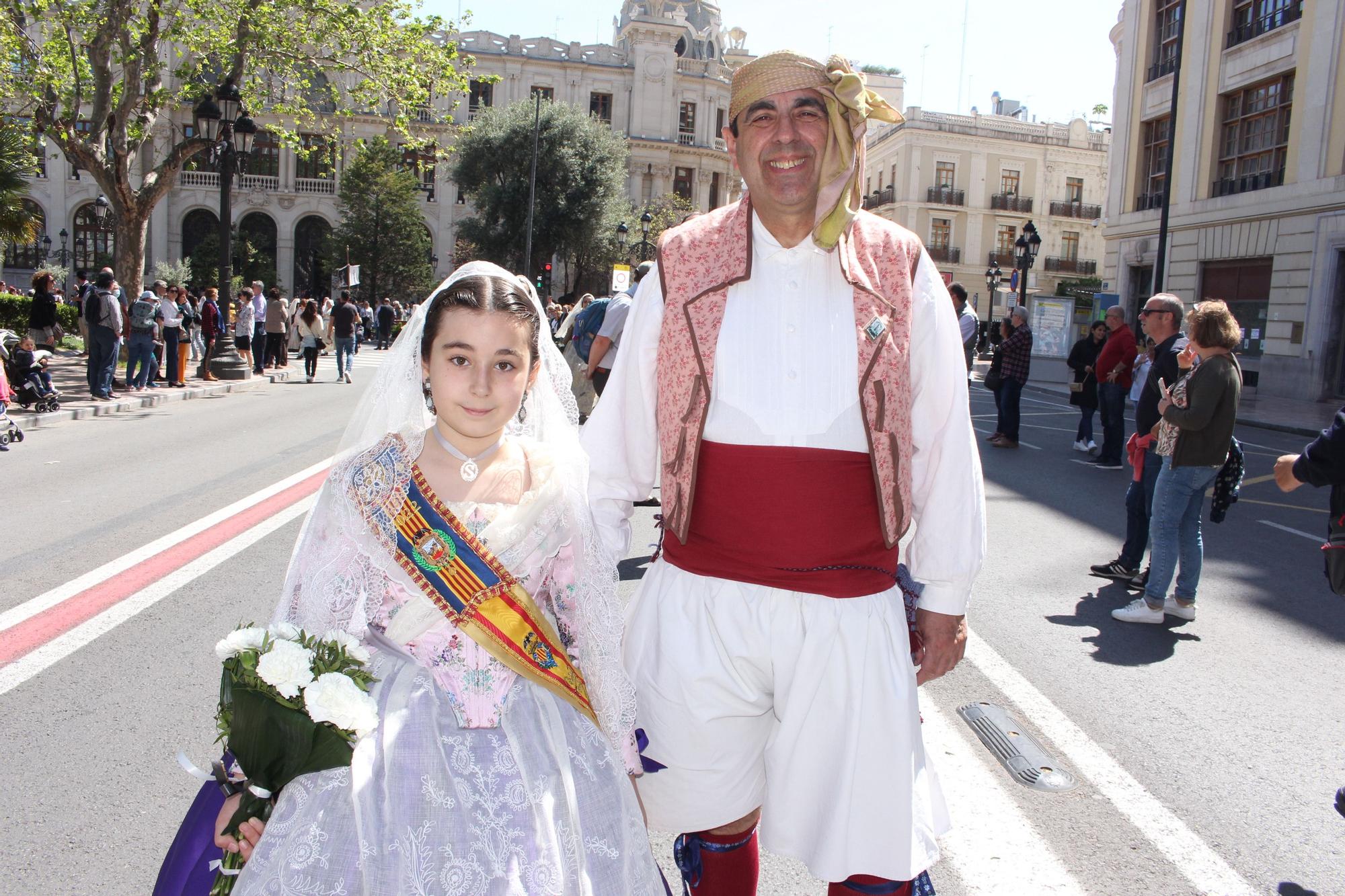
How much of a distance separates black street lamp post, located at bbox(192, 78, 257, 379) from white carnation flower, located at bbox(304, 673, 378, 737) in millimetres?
17619

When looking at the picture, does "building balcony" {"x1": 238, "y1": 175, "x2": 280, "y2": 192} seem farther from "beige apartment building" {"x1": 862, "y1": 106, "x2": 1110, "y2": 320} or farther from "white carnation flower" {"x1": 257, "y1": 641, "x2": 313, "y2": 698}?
"white carnation flower" {"x1": 257, "y1": 641, "x2": 313, "y2": 698}

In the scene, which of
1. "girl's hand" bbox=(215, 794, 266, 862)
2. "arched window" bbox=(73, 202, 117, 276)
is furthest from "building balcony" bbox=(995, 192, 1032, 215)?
"girl's hand" bbox=(215, 794, 266, 862)

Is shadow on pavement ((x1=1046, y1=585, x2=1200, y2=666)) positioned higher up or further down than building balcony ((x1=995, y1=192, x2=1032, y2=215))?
further down

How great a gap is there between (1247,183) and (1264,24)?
146 inches

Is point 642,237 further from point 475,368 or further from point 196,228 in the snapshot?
point 475,368

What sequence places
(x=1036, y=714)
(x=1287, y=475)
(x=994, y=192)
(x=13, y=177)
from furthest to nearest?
(x=994, y=192)
(x=13, y=177)
(x=1036, y=714)
(x=1287, y=475)

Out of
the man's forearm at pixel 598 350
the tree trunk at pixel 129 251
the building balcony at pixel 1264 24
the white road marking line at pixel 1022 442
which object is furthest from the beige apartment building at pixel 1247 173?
the tree trunk at pixel 129 251

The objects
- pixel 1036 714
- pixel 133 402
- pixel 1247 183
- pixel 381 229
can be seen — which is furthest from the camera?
pixel 381 229

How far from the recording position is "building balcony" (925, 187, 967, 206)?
5894cm

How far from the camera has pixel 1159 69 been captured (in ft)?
98.3

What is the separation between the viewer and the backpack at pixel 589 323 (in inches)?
342

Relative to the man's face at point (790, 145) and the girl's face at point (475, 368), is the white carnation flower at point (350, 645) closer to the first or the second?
the girl's face at point (475, 368)

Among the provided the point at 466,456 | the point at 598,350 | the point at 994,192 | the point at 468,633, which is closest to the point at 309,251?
the point at 994,192

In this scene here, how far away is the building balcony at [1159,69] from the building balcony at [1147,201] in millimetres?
3144
